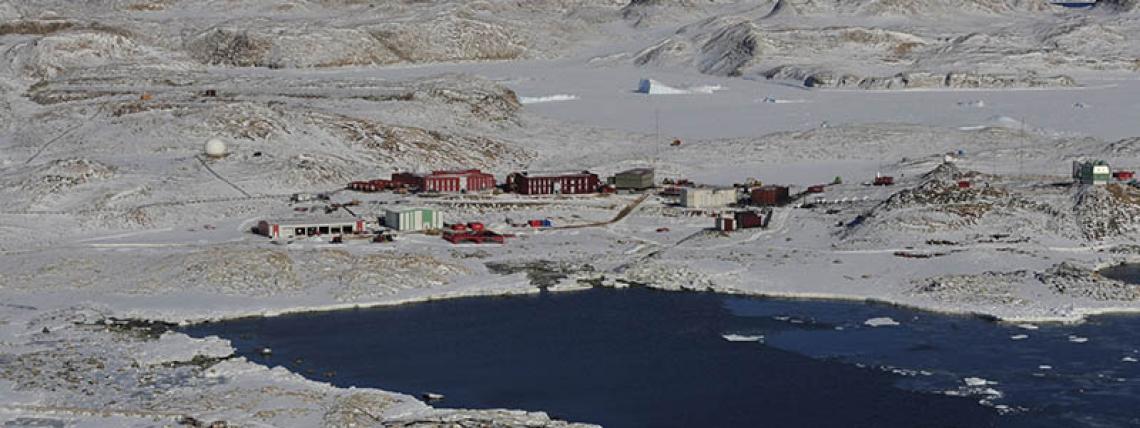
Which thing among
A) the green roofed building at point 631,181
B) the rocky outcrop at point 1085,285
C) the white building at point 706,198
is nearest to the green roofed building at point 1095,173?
the rocky outcrop at point 1085,285

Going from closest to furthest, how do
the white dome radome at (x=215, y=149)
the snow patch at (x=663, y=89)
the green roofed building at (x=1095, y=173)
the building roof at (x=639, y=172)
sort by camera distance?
the green roofed building at (x=1095, y=173), the building roof at (x=639, y=172), the white dome radome at (x=215, y=149), the snow patch at (x=663, y=89)

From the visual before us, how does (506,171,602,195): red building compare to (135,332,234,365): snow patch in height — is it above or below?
above

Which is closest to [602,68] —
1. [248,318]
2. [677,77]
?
[677,77]

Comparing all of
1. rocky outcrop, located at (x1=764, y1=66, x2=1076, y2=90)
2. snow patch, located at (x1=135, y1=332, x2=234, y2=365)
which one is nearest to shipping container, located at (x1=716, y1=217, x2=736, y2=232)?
snow patch, located at (x1=135, y1=332, x2=234, y2=365)

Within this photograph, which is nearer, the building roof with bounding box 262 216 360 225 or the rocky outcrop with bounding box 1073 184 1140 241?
the rocky outcrop with bounding box 1073 184 1140 241

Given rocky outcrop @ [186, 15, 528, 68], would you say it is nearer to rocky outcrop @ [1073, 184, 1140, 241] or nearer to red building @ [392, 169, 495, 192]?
red building @ [392, 169, 495, 192]

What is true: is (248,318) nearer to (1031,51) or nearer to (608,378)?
(608,378)

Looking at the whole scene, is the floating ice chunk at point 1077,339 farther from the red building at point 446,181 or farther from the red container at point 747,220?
the red building at point 446,181
